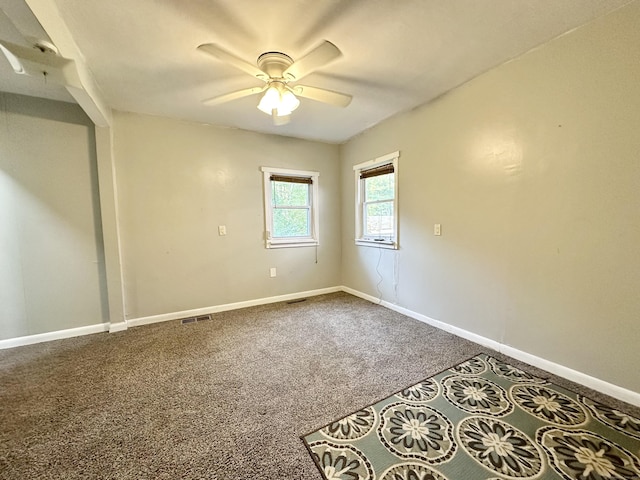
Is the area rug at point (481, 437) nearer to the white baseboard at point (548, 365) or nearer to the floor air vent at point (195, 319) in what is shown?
the white baseboard at point (548, 365)

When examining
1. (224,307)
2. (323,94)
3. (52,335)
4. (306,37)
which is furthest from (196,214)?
(306,37)

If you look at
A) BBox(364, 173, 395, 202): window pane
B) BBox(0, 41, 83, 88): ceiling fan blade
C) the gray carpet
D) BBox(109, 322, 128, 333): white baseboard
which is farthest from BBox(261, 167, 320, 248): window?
BBox(0, 41, 83, 88): ceiling fan blade

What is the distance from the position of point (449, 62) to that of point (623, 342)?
237 cm

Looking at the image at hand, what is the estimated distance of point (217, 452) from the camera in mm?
1341

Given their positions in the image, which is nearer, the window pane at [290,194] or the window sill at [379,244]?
the window sill at [379,244]

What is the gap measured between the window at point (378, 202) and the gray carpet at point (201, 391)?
1.21 metres

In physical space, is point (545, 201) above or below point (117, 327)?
above

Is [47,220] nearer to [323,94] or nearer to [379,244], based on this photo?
[323,94]

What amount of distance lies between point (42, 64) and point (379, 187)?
3.39m

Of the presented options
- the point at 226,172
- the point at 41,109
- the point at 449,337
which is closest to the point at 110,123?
the point at 41,109

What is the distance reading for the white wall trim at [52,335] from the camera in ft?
8.56

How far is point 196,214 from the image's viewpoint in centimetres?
338

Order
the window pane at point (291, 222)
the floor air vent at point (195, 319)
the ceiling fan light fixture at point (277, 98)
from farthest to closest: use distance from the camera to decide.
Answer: the window pane at point (291, 222) < the floor air vent at point (195, 319) < the ceiling fan light fixture at point (277, 98)

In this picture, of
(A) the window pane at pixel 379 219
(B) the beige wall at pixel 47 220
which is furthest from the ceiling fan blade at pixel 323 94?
(B) the beige wall at pixel 47 220
